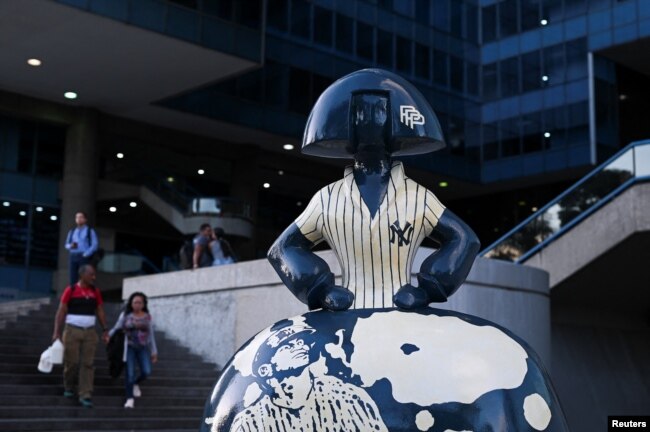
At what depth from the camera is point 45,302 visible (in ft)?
54.1

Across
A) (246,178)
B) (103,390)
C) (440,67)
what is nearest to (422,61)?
(440,67)

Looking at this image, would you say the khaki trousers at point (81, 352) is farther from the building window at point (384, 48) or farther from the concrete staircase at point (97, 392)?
the building window at point (384, 48)

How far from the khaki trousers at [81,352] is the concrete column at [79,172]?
18.8 metres

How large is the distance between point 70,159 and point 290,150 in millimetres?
8402

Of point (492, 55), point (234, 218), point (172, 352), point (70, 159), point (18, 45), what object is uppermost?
point (492, 55)

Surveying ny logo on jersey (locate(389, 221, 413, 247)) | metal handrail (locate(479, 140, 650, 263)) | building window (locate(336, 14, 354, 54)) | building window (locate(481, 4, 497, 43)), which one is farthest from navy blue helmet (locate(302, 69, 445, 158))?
building window (locate(481, 4, 497, 43))

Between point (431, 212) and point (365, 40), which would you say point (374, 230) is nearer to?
point (431, 212)

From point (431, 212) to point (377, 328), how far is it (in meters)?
0.54

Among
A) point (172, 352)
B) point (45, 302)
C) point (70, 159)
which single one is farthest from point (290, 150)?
point (172, 352)

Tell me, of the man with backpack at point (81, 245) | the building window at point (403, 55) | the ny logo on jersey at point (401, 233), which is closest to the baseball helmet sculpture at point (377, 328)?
the ny logo on jersey at point (401, 233)

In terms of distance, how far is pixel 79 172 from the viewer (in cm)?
2894

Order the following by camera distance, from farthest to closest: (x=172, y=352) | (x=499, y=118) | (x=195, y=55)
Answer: (x=499, y=118) → (x=195, y=55) → (x=172, y=352)

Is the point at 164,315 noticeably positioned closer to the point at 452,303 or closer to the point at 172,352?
the point at 172,352

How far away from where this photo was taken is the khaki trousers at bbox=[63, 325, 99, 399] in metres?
10.1
